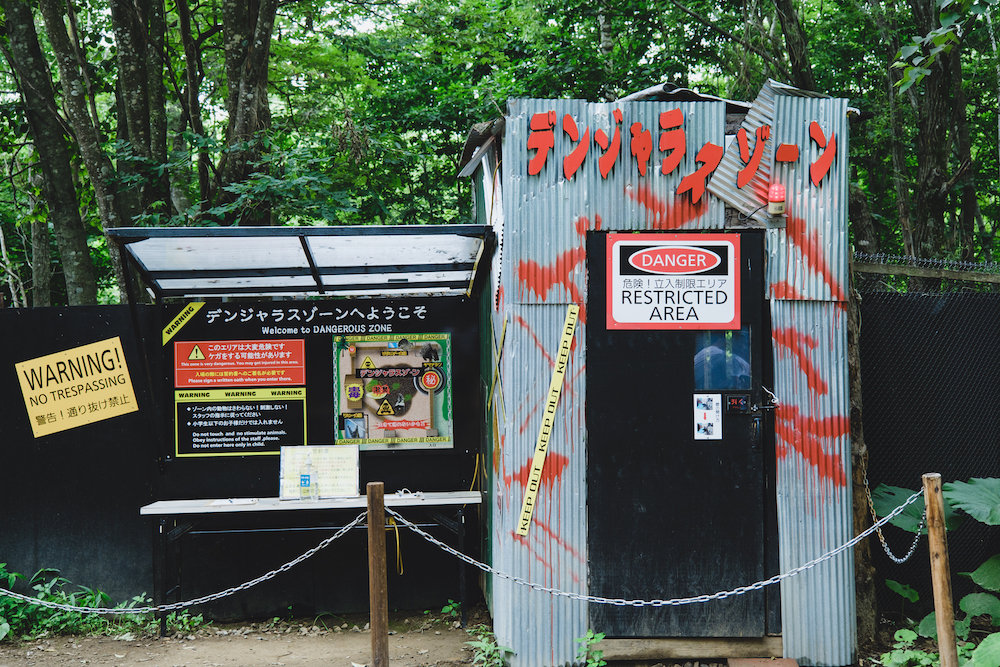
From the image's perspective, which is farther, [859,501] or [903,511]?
Answer: [859,501]

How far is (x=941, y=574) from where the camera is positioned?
3953 millimetres

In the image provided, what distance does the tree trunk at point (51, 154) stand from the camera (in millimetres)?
8625

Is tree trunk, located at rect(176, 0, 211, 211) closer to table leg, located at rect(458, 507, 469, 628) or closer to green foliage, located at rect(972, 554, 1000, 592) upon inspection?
table leg, located at rect(458, 507, 469, 628)

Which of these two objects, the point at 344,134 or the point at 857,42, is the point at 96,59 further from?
the point at 857,42

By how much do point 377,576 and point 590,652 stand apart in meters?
1.58

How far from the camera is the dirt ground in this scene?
523 cm

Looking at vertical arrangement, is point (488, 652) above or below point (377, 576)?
below

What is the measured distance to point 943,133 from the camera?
10625 millimetres

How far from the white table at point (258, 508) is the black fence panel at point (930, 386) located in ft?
10.4

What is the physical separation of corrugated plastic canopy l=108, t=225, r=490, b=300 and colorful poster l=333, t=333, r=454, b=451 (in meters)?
0.55

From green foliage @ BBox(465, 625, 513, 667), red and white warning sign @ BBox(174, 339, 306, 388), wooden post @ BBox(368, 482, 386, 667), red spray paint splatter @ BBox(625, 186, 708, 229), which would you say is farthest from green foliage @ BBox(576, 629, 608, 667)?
red and white warning sign @ BBox(174, 339, 306, 388)

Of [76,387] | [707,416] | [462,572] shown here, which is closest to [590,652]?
[462,572]

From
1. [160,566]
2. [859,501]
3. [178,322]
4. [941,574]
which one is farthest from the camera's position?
[178,322]

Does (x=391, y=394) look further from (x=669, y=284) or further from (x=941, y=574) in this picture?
(x=941, y=574)
